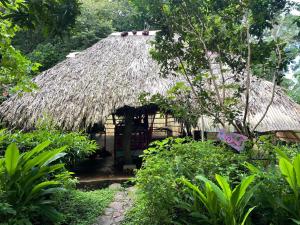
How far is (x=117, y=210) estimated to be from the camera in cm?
435

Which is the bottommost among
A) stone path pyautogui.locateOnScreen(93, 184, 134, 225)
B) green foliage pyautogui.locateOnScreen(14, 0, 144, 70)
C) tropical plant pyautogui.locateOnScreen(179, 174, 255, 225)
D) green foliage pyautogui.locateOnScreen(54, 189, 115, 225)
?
stone path pyautogui.locateOnScreen(93, 184, 134, 225)

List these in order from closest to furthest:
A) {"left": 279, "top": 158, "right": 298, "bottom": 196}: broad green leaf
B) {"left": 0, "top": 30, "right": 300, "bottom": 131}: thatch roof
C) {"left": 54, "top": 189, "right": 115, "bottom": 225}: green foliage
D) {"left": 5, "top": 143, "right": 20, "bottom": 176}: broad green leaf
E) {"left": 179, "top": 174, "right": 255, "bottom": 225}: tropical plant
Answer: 1. {"left": 179, "top": 174, "right": 255, "bottom": 225}: tropical plant
2. {"left": 279, "top": 158, "right": 298, "bottom": 196}: broad green leaf
3. {"left": 5, "top": 143, "right": 20, "bottom": 176}: broad green leaf
4. {"left": 54, "top": 189, "right": 115, "bottom": 225}: green foliage
5. {"left": 0, "top": 30, "right": 300, "bottom": 131}: thatch roof

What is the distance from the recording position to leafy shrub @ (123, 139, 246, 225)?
8.82 ft

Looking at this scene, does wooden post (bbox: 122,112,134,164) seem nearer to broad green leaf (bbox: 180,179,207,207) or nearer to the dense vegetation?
the dense vegetation

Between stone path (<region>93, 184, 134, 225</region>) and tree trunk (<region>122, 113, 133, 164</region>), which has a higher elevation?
tree trunk (<region>122, 113, 133, 164</region>)

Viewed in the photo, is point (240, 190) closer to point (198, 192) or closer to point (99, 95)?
point (198, 192)

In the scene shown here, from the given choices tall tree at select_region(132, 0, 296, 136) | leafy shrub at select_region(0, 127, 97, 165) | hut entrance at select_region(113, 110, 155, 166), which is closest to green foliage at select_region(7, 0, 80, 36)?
tall tree at select_region(132, 0, 296, 136)

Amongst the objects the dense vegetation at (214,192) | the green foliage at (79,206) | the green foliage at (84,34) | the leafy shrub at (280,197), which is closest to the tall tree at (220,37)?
the dense vegetation at (214,192)

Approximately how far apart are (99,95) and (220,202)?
5.30 meters

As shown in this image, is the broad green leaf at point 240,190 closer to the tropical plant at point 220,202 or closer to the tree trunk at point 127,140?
the tropical plant at point 220,202

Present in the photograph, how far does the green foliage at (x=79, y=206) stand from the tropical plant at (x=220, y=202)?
1.74 metres

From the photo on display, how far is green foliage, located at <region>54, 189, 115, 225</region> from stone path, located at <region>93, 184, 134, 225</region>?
3.4 inches

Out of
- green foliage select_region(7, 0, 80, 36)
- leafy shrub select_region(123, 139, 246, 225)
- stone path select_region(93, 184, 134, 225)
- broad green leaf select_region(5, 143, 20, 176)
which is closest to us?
green foliage select_region(7, 0, 80, 36)

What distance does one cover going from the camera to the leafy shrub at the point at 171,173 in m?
2.69
